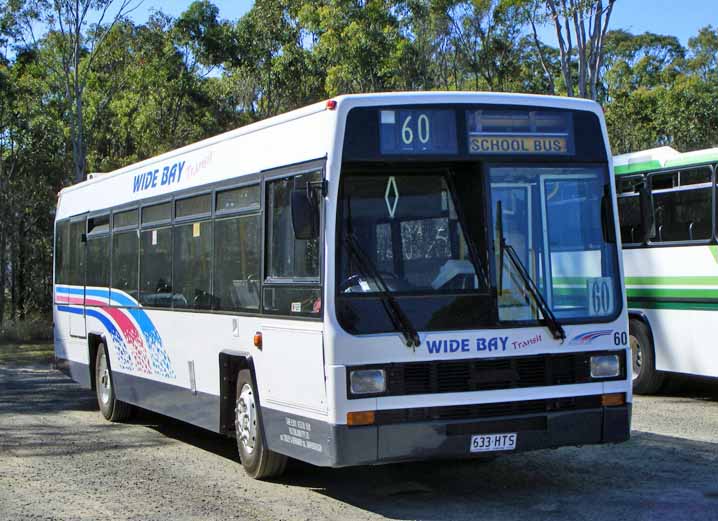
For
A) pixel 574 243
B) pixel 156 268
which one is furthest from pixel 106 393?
pixel 574 243

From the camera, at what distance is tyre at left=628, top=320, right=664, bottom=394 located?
14500 mm

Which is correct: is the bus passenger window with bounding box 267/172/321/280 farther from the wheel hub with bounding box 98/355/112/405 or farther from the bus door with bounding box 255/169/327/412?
the wheel hub with bounding box 98/355/112/405

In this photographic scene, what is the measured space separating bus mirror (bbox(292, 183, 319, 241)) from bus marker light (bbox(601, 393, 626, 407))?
2.46 metres

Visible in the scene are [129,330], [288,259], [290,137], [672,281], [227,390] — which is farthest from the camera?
[672,281]

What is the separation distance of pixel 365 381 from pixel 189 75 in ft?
112

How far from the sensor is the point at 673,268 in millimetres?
13938

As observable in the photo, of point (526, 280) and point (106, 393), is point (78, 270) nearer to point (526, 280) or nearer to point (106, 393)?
point (106, 393)

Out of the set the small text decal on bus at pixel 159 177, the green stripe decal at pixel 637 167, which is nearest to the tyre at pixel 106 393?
the small text decal on bus at pixel 159 177

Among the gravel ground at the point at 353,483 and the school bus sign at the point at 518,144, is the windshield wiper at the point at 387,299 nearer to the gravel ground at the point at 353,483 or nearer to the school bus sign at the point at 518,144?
the school bus sign at the point at 518,144

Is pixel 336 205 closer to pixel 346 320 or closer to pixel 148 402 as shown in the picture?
pixel 346 320

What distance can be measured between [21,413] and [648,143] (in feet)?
122

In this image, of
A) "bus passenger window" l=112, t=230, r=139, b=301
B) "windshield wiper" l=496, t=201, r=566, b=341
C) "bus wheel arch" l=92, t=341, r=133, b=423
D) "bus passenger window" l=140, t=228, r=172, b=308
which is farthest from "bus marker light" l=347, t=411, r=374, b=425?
"bus wheel arch" l=92, t=341, r=133, b=423

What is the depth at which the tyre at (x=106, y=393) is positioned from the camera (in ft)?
43.4

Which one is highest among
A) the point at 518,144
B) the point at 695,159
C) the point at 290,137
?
the point at 695,159
